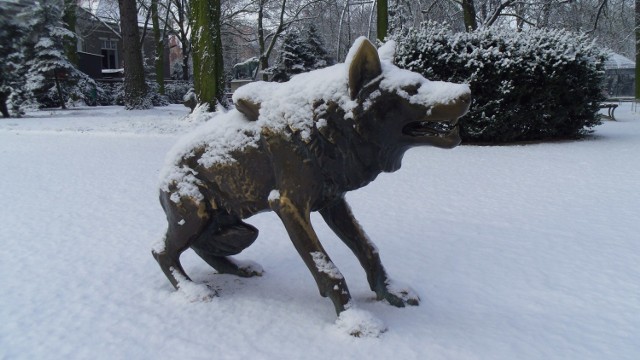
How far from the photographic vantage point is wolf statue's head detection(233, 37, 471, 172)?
8.73 ft

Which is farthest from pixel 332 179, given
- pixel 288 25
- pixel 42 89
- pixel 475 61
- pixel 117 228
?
pixel 288 25

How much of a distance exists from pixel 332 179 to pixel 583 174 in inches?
278

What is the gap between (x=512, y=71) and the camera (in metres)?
11.6

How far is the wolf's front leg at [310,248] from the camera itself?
2922 millimetres

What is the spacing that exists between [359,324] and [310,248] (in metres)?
0.52

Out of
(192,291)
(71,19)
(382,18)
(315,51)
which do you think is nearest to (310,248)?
(192,291)

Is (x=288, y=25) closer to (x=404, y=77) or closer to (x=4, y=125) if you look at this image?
(x=4, y=125)

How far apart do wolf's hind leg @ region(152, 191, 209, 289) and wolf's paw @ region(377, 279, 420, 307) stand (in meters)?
1.30

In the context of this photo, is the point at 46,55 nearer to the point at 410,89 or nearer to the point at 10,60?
the point at 10,60

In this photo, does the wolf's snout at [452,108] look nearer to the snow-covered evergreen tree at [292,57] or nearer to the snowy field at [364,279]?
the snowy field at [364,279]

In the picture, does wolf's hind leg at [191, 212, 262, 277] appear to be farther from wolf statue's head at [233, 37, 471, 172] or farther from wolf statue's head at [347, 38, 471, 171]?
wolf statue's head at [347, 38, 471, 171]

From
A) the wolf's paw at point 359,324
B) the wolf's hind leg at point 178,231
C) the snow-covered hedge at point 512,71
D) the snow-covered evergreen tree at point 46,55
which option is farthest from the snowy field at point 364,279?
the snow-covered evergreen tree at point 46,55

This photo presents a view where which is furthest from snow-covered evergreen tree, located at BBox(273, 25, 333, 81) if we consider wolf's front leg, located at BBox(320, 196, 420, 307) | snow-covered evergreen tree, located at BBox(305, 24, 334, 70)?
wolf's front leg, located at BBox(320, 196, 420, 307)

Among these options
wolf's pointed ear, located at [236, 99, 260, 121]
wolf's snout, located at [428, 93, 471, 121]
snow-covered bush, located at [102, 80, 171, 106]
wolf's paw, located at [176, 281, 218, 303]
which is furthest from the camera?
snow-covered bush, located at [102, 80, 171, 106]
